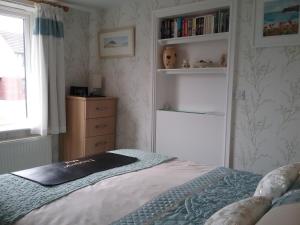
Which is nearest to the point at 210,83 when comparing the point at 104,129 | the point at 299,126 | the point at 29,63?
the point at 299,126

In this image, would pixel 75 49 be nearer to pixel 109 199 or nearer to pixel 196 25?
pixel 196 25

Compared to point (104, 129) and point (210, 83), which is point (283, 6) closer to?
point (210, 83)

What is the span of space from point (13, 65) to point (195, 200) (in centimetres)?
281

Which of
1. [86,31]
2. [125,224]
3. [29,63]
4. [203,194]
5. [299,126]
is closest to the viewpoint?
[125,224]

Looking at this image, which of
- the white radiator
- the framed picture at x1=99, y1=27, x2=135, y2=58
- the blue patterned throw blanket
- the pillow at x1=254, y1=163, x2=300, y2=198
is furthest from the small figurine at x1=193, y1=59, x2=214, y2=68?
the white radiator

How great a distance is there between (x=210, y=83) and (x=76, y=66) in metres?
1.83

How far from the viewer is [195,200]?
57.7 inches

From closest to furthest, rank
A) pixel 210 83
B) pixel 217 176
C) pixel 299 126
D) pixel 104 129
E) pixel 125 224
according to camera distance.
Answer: pixel 125 224, pixel 217 176, pixel 299 126, pixel 210 83, pixel 104 129

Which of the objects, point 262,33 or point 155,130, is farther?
point 155,130

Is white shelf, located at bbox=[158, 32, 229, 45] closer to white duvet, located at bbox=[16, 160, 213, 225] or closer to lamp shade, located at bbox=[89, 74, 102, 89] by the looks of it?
lamp shade, located at bbox=[89, 74, 102, 89]

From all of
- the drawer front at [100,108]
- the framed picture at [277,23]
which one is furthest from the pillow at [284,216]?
the drawer front at [100,108]

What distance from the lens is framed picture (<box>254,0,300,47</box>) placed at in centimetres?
250

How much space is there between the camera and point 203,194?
1.55m

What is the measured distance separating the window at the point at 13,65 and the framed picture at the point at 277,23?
256 centimetres
